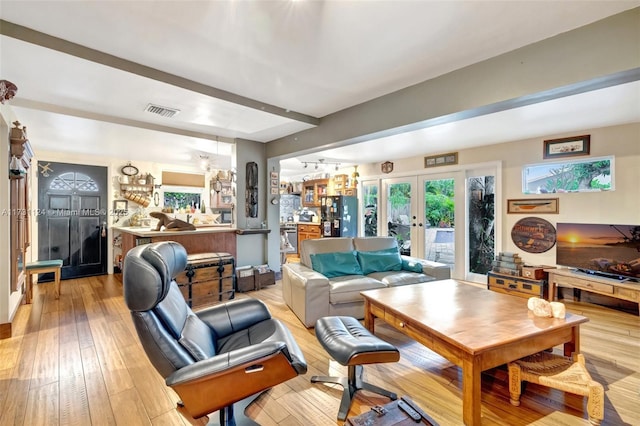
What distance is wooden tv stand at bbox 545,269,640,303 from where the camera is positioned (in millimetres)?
3248

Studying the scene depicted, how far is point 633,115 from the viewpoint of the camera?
10.9 ft

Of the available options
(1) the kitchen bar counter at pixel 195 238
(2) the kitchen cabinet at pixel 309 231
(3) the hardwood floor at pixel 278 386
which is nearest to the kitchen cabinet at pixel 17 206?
(3) the hardwood floor at pixel 278 386

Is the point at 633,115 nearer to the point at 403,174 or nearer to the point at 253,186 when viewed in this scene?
the point at 403,174

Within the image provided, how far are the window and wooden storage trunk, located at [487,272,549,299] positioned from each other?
1.39 meters

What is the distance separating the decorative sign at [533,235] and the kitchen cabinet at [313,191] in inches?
179

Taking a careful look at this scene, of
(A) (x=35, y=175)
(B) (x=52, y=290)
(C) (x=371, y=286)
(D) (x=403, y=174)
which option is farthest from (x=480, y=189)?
(A) (x=35, y=175)

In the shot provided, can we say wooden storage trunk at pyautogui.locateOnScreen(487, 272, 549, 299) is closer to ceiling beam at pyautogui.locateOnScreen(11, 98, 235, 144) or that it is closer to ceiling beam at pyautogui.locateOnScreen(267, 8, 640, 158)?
ceiling beam at pyautogui.locateOnScreen(267, 8, 640, 158)

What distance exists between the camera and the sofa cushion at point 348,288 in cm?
310

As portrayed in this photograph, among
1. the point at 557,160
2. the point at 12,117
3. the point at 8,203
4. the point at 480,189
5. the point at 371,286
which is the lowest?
the point at 371,286

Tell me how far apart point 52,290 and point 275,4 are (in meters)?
5.44

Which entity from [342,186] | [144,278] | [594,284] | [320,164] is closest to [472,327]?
[144,278]

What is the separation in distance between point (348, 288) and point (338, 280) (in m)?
0.22

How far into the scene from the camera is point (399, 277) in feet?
11.3

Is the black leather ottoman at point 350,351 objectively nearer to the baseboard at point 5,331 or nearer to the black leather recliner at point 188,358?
the black leather recliner at point 188,358
